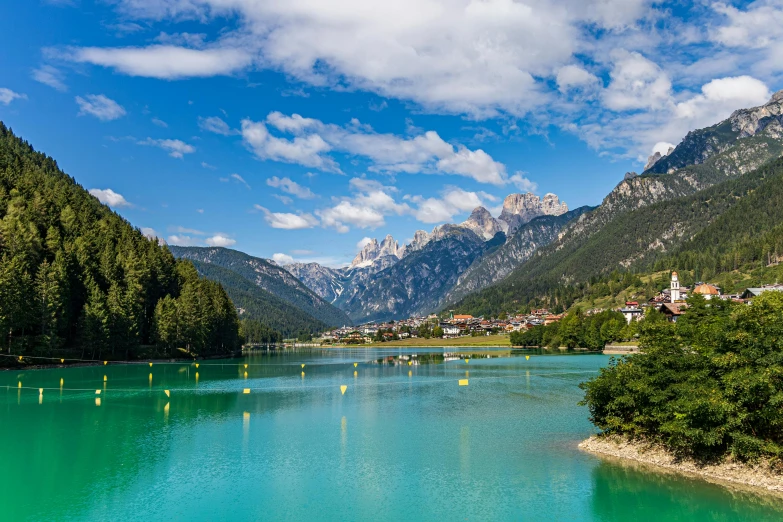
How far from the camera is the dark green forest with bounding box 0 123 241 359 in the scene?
9875 centimetres

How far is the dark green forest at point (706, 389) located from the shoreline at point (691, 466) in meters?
0.57

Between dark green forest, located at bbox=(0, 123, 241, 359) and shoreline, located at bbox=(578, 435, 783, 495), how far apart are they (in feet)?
299

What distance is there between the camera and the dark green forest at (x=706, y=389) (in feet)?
90.9

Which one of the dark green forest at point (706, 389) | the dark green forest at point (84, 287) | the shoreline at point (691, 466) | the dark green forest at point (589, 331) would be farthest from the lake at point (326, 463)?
the dark green forest at point (589, 331)

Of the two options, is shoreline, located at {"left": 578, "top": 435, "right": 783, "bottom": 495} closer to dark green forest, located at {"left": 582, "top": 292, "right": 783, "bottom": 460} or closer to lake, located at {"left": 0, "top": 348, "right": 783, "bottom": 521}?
dark green forest, located at {"left": 582, "top": 292, "right": 783, "bottom": 460}

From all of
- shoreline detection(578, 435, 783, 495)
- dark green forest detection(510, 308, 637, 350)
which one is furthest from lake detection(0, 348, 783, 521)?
dark green forest detection(510, 308, 637, 350)

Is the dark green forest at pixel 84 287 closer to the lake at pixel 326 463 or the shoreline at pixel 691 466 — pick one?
the lake at pixel 326 463

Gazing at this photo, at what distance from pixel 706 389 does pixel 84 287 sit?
4789 inches

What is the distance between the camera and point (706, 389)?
29.7m

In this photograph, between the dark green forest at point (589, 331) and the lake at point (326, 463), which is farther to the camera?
the dark green forest at point (589, 331)

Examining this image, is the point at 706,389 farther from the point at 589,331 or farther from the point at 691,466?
the point at 589,331

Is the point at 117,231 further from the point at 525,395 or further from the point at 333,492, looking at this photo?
the point at 333,492

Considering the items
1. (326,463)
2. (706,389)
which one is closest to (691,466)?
(706,389)

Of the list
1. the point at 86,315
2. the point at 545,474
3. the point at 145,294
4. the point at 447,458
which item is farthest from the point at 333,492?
the point at 145,294
